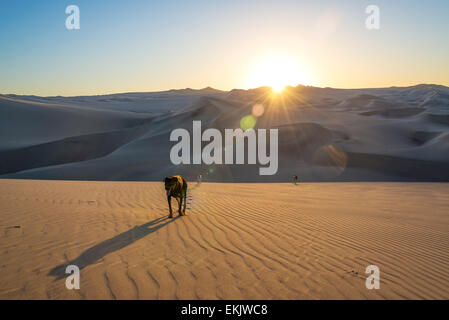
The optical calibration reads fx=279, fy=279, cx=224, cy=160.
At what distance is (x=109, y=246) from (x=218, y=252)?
1784 mm

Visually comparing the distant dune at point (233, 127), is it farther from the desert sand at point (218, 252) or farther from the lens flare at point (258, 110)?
the desert sand at point (218, 252)

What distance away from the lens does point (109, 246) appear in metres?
4.54

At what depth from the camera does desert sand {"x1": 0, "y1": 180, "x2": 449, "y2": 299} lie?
3306mm

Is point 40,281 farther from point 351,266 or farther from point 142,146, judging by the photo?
point 142,146

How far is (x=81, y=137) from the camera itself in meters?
42.8

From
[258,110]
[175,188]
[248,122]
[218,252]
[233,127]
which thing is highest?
[258,110]

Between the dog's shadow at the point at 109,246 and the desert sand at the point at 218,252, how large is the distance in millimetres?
17

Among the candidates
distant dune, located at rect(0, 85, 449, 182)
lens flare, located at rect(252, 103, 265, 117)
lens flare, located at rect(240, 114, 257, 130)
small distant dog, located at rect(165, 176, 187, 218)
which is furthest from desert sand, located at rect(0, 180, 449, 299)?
lens flare, located at rect(252, 103, 265, 117)

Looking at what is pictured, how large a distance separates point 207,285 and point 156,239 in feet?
6.17

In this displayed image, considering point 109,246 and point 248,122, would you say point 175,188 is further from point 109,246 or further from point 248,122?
point 248,122

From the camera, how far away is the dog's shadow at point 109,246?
3721 millimetres

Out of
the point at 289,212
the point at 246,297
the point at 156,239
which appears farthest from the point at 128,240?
the point at 289,212

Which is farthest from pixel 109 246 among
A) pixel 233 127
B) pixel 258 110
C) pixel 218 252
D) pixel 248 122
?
pixel 258 110

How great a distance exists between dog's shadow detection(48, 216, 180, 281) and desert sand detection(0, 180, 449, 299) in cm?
2
